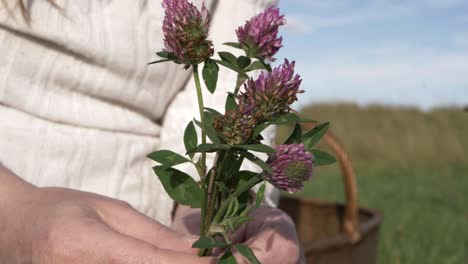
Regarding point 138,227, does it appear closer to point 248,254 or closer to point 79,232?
point 79,232

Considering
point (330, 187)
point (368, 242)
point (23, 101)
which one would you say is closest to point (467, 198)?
point (330, 187)

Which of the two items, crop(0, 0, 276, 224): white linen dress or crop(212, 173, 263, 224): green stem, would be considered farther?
crop(0, 0, 276, 224): white linen dress

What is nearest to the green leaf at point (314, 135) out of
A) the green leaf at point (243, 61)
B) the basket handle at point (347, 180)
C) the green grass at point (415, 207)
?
the green leaf at point (243, 61)

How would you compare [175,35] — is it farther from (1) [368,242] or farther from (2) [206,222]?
(1) [368,242]

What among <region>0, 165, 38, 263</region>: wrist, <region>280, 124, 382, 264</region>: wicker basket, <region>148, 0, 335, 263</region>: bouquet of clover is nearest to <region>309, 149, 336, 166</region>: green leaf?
<region>148, 0, 335, 263</region>: bouquet of clover

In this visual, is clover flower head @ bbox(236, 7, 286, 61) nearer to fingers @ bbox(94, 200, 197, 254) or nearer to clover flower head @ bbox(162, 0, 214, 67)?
clover flower head @ bbox(162, 0, 214, 67)

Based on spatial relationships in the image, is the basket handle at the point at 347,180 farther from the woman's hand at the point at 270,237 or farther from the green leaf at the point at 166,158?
the green leaf at the point at 166,158

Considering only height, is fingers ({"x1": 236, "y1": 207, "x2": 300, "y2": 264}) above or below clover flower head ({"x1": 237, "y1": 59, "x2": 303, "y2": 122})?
below

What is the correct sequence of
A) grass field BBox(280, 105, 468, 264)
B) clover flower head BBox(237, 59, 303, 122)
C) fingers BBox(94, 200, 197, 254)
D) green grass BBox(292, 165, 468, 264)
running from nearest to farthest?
clover flower head BBox(237, 59, 303, 122) → fingers BBox(94, 200, 197, 254) → green grass BBox(292, 165, 468, 264) → grass field BBox(280, 105, 468, 264)

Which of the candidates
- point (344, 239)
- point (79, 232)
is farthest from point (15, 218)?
point (344, 239)
